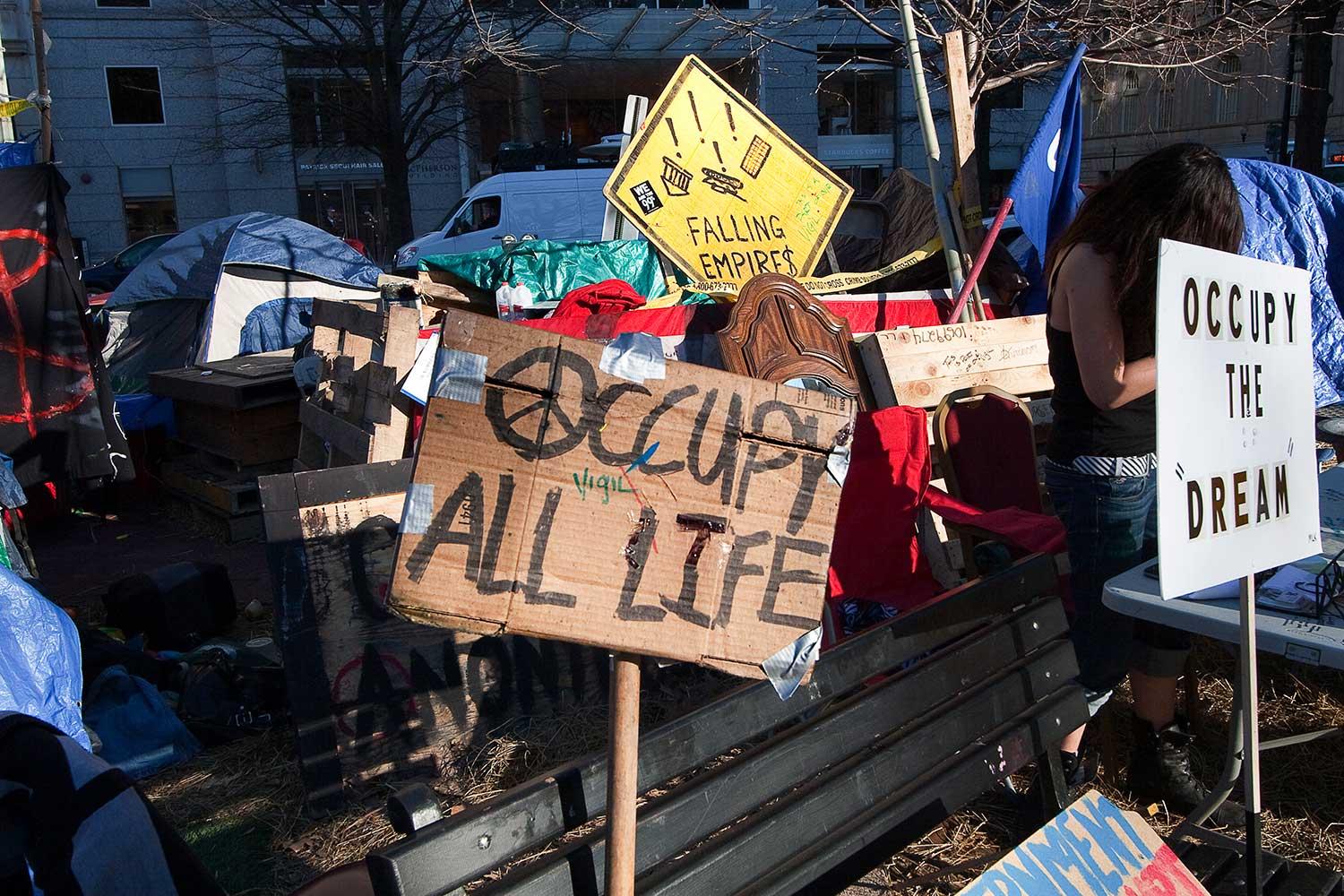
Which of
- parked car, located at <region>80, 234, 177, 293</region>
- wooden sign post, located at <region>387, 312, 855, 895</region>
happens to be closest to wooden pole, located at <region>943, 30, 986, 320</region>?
wooden sign post, located at <region>387, 312, 855, 895</region>

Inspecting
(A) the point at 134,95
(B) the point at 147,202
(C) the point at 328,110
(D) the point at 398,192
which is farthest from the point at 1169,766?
(A) the point at 134,95

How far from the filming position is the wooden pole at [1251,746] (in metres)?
2.00

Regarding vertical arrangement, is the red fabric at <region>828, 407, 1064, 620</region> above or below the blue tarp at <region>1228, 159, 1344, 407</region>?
below

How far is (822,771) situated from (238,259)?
28.5ft

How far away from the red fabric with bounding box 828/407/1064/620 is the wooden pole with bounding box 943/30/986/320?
6.57 ft

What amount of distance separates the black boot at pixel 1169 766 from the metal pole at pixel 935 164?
267cm

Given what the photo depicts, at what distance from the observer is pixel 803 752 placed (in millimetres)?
1924

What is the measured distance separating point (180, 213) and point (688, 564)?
29.5m

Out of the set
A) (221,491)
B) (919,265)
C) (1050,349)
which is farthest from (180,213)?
(1050,349)

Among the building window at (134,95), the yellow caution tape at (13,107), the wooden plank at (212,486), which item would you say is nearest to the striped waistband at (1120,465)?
the wooden plank at (212,486)

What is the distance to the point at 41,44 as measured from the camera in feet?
17.0

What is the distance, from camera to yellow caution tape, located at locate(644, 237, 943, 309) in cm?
519

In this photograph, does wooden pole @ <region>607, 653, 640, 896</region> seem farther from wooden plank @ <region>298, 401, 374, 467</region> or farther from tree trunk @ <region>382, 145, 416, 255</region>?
tree trunk @ <region>382, 145, 416, 255</region>

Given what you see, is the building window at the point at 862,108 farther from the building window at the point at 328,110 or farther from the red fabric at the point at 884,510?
the red fabric at the point at 884,510
